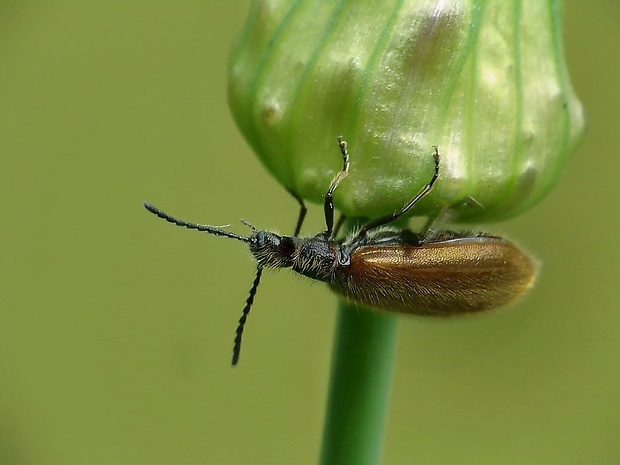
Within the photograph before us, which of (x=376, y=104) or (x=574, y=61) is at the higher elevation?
(x=574, y=61)

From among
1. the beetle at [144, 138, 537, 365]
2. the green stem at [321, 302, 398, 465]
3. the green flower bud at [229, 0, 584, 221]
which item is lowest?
the green stem at [321, 302, 398, 465]

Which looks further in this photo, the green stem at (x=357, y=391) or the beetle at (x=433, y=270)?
the beetle at (x=433, y=270)

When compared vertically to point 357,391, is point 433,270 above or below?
above

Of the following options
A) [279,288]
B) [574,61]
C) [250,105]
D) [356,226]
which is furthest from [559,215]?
[250,105]

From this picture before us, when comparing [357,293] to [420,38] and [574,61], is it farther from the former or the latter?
[574,61]

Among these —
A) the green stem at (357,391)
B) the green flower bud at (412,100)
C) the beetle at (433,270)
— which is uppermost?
the green flower bud at (412,100)
